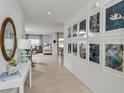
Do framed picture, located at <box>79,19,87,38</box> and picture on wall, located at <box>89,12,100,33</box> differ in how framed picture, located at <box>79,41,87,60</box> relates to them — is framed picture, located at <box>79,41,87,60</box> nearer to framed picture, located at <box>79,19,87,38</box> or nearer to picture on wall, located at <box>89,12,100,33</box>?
framed picture, located at <box>79,19,87,38</box>

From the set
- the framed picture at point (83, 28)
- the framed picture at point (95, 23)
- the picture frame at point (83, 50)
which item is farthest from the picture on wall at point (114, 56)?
the framed picture at point (83, 28)

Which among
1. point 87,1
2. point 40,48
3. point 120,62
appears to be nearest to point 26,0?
point 87,1

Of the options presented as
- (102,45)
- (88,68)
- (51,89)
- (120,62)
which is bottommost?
(51,89)

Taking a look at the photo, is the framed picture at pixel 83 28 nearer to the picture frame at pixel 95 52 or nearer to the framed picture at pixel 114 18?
the picture frame at pixel 95 52

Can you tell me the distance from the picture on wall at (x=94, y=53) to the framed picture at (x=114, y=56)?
301 millimetres

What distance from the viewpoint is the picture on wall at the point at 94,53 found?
9.07 ft

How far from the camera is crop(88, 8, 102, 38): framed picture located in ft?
8.75

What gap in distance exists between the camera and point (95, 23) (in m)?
2.86

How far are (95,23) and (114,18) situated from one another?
0.71 m

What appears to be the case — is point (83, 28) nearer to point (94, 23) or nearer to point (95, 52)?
point (94, 23)

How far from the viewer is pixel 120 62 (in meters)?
2.02

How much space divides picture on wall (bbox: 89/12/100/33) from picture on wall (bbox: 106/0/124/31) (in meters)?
0.36

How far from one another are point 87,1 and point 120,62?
6.69ft

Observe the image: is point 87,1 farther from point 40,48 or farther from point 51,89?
point 40,48
